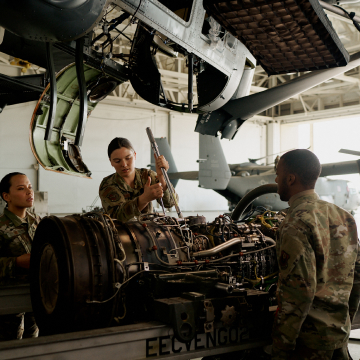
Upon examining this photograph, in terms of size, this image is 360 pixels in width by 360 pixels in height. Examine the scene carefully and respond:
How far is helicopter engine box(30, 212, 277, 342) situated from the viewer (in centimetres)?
206

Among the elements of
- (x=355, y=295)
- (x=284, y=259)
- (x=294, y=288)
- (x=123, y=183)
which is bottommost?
(x=355, y=295)

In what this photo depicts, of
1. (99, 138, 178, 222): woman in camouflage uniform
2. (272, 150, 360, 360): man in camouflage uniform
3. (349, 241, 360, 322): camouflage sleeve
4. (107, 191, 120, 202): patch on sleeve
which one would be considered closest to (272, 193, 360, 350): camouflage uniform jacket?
(272, 150, 360, 360): man in camouflage uniform

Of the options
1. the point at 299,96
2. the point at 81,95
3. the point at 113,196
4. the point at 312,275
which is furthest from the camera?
the point at 299,96

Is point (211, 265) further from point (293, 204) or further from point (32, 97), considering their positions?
point (32, 97)

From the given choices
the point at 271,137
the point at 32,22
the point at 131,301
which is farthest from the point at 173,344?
the point at 271,137

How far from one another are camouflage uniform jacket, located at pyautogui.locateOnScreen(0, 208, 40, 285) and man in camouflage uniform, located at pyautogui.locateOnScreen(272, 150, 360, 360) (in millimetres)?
1880

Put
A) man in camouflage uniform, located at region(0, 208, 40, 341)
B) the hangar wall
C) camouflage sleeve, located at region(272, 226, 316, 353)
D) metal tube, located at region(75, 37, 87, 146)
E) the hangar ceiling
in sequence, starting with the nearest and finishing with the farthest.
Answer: camouflage sleeve, located at region(272, 226, 316, 353) < metal tube, located at region(75, 37, 87, 146) < man in camouflage uniform, located at region(0, 208, 40, 341) < the hangar wall < the hangar ceiling

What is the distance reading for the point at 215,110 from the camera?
4.39 meters

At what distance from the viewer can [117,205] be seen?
9.93ft

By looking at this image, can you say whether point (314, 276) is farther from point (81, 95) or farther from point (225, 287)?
point (81, 95)

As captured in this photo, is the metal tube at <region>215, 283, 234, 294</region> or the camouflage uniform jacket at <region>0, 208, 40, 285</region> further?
the camouflage uniform jacket at <region>0, 208, 40, 285</region>

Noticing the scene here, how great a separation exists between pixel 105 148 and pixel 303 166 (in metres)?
14.2

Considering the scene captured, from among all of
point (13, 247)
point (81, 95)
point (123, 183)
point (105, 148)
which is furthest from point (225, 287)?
point (105, 148)

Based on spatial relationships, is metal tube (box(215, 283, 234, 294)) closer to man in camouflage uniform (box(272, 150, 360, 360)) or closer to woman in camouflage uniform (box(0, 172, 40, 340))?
man in camouflage uniform (box(272, 150, 360, 360))
